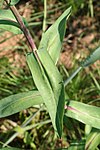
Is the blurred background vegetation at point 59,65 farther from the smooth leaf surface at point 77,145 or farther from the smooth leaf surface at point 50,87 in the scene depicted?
the smooth leaf surface at point 50,87

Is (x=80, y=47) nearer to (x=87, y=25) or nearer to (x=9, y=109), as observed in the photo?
(x=87, y=25)

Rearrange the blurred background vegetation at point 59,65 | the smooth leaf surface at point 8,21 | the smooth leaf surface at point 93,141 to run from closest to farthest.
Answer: the smooth leaf surface at point 8,21 → the smooth leaf surface at point 93,141 → the blurred background vegetation at point 59,65

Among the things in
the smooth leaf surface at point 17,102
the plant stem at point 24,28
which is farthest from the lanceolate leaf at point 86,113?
the plant stem at point 24,28

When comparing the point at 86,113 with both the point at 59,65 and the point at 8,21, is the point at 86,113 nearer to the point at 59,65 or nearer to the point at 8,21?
the point at 8,21

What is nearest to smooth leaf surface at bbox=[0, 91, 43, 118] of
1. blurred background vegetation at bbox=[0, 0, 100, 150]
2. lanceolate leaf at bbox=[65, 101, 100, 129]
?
lanceolate leaf at bbox=[65, 101, 100, 129]

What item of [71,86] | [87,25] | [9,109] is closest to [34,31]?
[87,25]

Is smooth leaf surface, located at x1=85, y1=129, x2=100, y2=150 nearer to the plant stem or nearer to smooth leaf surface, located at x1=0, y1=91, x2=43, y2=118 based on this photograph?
smooth leaf surface, located at x1=0, y1=91, x2=43, y2=118

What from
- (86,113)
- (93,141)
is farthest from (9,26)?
(93,141)
